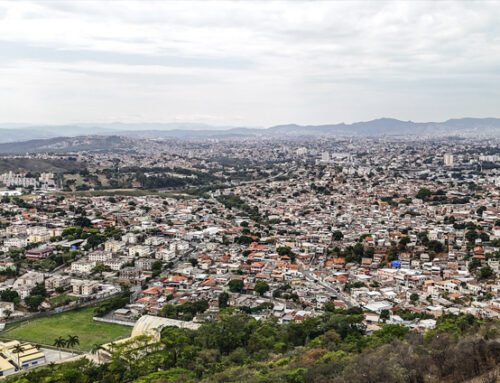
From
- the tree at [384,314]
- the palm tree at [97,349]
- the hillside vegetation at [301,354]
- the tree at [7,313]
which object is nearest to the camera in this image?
the hillside vegetation at [301,354]

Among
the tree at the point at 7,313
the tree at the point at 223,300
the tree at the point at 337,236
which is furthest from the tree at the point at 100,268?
the tree at the point at 337,236

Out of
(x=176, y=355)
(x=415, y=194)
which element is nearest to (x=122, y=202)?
(x=415, y=194)

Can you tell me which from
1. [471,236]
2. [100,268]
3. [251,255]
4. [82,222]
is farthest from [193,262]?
[471,236]

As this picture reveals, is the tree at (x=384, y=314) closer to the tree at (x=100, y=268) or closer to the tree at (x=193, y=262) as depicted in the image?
the tree at (x=193, y=262)

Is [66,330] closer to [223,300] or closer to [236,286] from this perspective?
[223,300]

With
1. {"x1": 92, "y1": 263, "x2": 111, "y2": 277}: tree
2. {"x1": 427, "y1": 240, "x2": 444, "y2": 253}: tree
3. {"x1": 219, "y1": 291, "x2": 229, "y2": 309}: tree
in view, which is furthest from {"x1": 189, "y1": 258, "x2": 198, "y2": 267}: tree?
{"x1": 427, "y1": 240, "x2": 444, "y2": 253}: tree

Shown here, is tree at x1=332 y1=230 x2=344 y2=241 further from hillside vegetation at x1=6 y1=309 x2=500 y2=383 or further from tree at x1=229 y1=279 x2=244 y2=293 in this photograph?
hillside vegetation at x1=6 y1=309 x2=500 y2=383

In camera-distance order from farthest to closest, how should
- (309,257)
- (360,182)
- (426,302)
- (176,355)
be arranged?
(360,182), (309,257), (426,302), (176,355)

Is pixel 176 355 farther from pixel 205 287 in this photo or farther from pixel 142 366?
pixel 205 287
